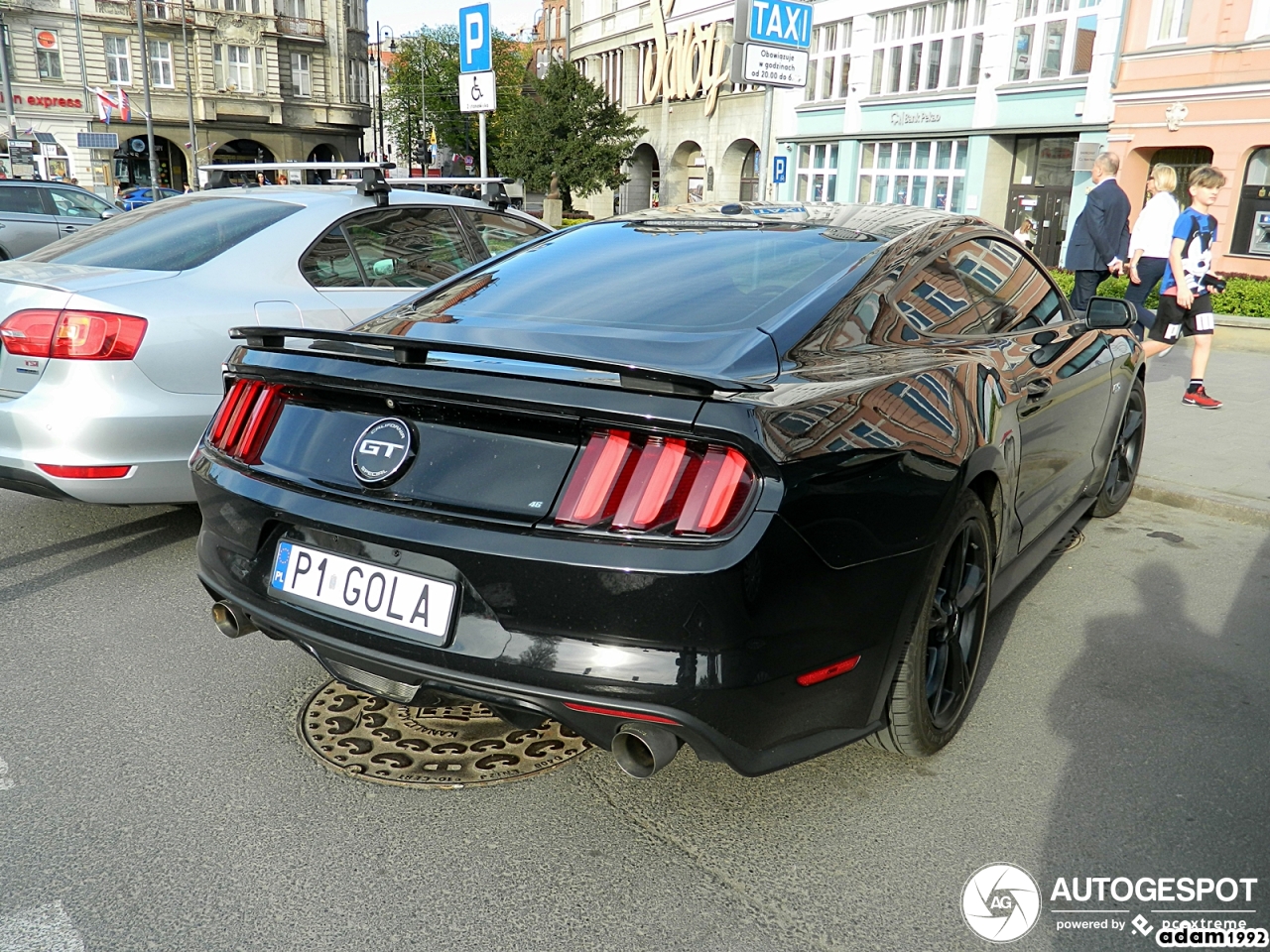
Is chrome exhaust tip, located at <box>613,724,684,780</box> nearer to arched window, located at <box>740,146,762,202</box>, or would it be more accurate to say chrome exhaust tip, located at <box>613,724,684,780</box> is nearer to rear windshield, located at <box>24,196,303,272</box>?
rear windshield, located at <box>24,196,303,272</box>

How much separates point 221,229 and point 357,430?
283 cm

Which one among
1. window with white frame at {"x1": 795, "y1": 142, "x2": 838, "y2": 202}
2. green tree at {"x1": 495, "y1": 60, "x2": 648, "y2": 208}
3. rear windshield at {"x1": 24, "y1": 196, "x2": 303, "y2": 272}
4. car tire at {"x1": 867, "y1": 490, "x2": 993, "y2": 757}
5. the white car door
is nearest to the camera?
car tire at {"x1": 867, "y1": 490, "x2": 993, "y2": 757}

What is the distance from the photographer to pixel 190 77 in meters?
57.5

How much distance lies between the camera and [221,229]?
4996 mm

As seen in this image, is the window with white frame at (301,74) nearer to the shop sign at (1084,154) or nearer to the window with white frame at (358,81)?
the window with white frame at (358,81)

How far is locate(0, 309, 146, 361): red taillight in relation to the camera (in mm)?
4250

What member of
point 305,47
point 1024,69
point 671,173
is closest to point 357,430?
point 1024,69

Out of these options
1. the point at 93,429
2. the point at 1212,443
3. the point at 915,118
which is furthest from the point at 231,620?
the point at 915,118

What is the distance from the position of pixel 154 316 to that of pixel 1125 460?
4.70 meters

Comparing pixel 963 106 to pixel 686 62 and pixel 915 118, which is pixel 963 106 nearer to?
pixel 915 118

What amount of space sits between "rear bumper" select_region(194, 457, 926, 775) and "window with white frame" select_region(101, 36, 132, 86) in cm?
6189

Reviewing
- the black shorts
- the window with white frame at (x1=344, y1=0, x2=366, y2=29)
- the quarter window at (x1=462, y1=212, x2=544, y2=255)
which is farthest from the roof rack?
the window with white frame at (x1=344, y1=0, x2=366, y2=29)

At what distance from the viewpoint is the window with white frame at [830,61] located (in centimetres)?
3588

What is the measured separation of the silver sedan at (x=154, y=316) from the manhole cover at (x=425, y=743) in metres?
1.62
